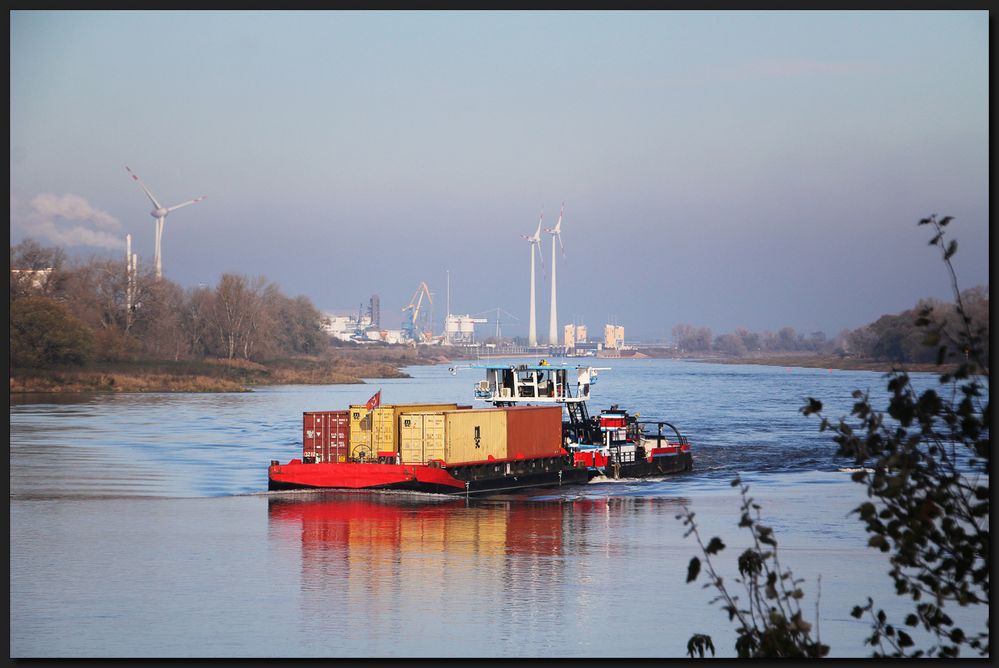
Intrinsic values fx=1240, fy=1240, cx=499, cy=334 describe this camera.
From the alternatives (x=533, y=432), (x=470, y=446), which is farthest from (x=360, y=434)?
(x=533, y=432)

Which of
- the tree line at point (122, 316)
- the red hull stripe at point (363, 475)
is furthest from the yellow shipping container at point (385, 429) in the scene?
the tree line at point (122, 316)

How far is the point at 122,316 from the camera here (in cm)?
12056

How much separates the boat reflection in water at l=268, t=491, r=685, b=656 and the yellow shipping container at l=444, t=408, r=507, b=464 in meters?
1.61

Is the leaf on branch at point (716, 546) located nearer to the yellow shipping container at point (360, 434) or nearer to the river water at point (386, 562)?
the river water at point (386, 562)

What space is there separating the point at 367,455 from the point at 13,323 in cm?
6653

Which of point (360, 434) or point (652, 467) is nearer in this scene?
point (360, 434)

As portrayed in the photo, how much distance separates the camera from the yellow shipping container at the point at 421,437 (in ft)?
129

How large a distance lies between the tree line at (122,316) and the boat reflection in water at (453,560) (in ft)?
201

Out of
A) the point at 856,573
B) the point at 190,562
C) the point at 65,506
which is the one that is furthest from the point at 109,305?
the point at 856,573

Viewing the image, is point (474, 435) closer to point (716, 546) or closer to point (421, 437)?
point (421, 437)

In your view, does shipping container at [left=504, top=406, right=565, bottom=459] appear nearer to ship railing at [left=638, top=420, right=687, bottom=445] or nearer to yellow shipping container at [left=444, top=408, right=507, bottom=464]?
yellow shipping container at [left=444, top=408, right=507, bottom=464]

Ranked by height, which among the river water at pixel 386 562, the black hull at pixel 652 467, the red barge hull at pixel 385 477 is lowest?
the river water at pixel 386 562

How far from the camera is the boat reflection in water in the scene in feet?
73.6

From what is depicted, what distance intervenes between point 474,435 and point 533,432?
143 inches
